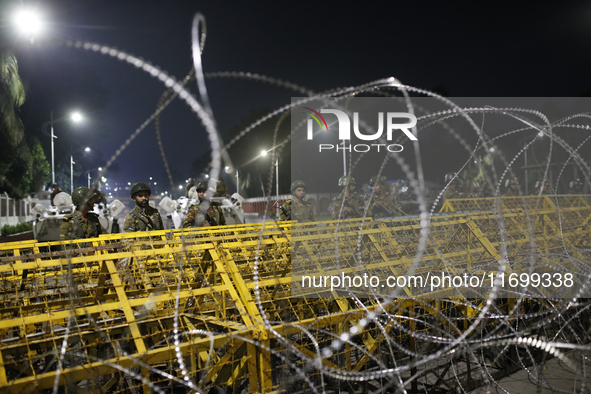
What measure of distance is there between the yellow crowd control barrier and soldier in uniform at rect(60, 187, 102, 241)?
131 centimetres

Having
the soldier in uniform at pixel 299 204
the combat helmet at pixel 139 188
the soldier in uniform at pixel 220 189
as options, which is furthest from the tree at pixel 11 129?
→ the soldier in uniform at pixel 299 204

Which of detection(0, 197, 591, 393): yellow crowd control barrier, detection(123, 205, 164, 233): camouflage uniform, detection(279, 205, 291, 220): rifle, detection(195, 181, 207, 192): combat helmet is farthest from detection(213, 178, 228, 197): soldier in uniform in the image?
detection(0, 197, 591, 393): yellow crowd control barrier

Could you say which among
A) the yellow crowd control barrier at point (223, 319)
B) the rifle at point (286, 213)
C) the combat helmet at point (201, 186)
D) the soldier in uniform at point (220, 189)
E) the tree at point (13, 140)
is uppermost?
the tree at point (13, 140)

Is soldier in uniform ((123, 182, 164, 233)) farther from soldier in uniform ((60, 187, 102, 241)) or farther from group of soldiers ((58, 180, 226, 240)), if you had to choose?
soldier in uniform ((60, 187, 102, 241))

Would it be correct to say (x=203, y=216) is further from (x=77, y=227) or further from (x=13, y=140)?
(x=13, y=140)

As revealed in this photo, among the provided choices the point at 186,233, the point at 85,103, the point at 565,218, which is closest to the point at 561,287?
the point at 565,218

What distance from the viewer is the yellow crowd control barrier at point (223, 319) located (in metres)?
3.37

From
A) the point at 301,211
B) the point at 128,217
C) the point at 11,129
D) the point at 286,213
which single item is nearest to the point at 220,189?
the point at 286,213

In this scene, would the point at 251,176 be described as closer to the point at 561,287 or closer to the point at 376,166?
the point at 376,166

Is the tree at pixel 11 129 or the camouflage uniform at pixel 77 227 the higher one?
the tree at pixel 11 129

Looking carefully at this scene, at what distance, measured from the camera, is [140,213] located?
8.56m

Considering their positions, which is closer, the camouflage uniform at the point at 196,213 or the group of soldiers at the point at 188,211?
the group of soldiers at the point at 188,211

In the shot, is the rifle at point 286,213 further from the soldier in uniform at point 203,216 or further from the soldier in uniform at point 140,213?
the soldier in uniform at point 140,213

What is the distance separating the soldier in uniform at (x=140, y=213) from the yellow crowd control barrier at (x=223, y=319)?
A: 1162 millimetres
